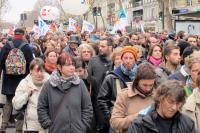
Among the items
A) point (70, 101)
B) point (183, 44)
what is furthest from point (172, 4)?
point (70, 101)

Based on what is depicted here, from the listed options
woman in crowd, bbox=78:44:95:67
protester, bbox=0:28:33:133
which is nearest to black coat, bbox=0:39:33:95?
protester, bbox=0:28:33:133

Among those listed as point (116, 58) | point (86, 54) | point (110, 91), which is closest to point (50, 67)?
point (116, 58)

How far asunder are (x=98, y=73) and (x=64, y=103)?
7.19 ft

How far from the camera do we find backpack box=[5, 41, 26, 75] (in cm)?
851

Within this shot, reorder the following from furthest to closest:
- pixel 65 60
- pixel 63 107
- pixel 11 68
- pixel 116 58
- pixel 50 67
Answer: pixel 11 68 → pixel 50 67 → pixel 116 58 → pixel 65 60 → pixel 63 107

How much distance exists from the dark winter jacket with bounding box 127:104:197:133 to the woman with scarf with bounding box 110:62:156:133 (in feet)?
2.72

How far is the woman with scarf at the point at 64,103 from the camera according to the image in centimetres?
539

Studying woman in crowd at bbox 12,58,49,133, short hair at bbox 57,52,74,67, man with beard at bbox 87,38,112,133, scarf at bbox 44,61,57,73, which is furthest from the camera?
man with beard at bbox 87,38,112,133

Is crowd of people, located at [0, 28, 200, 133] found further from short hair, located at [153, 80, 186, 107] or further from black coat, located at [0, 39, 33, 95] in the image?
black coat, located at [0, 39, 33, 95]

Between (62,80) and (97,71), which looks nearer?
(62,80)

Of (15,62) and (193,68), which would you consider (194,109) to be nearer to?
(193,68)

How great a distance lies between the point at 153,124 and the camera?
3.63 m

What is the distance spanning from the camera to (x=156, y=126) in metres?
3.65

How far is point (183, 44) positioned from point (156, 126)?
20.2ft
